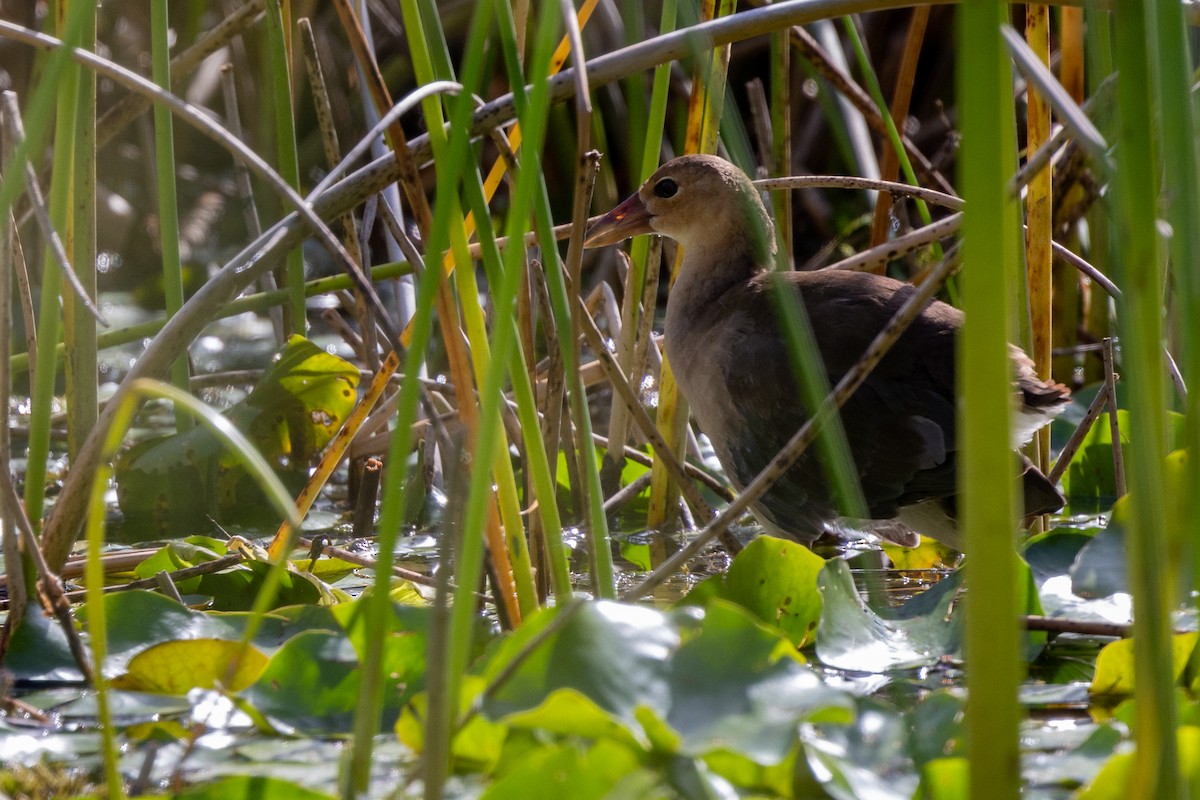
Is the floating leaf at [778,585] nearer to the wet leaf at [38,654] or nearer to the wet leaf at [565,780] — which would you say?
the wet leaf at [565,780]

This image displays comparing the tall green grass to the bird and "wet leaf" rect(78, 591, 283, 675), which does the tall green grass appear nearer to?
"wet leaf" rect(78, 591, 283, 675)

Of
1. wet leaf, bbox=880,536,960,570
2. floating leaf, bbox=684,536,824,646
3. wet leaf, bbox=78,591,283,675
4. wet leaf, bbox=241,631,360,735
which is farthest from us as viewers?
wet leaf, bbox=880,536,960,570

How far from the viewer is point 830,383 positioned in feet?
6.69

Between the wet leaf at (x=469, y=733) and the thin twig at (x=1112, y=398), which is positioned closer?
the wet leaf at (x=469, y=733)

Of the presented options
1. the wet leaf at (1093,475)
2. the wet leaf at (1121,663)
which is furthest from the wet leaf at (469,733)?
the wet leaf at (1093,475)

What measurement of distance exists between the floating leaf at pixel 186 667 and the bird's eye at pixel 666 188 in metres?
1.39

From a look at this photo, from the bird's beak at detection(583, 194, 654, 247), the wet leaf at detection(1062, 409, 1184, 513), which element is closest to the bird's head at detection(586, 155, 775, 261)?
the bird's beak at detection(583, 194, 654, 247)

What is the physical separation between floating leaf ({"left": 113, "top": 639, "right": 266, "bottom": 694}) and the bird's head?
4.34 ft

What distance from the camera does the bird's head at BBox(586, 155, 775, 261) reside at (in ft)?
7.86

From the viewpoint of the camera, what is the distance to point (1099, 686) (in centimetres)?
133

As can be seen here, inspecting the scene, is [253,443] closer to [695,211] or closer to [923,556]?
[695,211]

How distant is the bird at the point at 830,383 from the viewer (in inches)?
80.0

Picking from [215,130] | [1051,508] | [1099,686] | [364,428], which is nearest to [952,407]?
[1051,508]

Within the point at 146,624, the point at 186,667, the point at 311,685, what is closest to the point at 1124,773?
the point at 311,685
